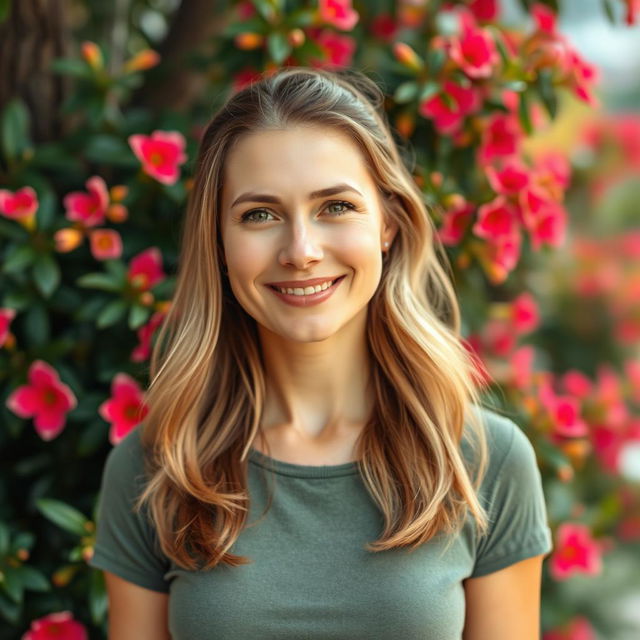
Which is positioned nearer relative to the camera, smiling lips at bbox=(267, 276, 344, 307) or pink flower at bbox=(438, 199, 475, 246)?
smiling lips at bbox=(267, 276, 344, 307)

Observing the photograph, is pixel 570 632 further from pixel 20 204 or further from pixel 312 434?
pixel 20 204

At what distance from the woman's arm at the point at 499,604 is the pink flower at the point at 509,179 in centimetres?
82

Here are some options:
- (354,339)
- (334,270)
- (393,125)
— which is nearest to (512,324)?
(393,125)

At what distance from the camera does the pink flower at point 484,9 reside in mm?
2152

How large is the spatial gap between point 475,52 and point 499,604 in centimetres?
113

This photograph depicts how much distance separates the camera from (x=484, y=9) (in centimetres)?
216

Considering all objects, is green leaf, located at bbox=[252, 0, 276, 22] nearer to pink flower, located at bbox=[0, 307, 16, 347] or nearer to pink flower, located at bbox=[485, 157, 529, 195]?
pink flower, located at bbox=[485, 157, 529, 195]

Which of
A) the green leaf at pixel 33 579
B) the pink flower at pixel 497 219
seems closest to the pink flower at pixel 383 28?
the pink flower at pixel 497 219

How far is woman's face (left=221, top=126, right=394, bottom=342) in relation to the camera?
4.65ft

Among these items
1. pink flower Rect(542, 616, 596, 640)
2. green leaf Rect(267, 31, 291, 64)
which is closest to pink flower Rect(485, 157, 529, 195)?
green leaf Rect(267, 31, 291, 64)

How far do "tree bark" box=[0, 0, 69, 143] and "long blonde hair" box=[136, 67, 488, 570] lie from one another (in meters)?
0.83

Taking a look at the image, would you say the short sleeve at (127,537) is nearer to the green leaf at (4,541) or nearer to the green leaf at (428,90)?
the green leaf at (4,541)

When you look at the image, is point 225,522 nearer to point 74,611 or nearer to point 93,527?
point 93,527

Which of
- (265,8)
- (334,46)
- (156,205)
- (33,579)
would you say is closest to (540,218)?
(334,46)
